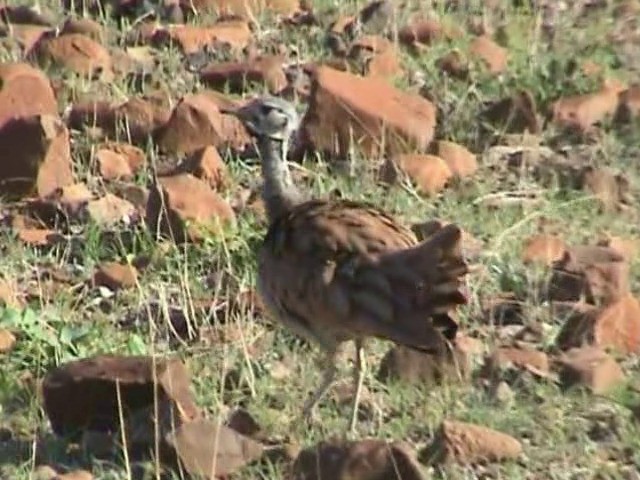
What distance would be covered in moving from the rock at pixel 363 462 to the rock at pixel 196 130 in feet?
8.13

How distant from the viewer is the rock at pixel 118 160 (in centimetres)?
688

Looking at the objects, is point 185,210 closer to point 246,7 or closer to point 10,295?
point 10,295

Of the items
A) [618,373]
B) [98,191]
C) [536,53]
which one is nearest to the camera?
[618,373]

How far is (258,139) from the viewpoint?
18.8 ft

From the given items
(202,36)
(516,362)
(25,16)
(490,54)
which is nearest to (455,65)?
(490,54)

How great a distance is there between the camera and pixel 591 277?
579 cm

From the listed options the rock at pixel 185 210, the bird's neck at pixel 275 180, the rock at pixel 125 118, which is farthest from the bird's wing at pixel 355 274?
the rock at pixel 125 118

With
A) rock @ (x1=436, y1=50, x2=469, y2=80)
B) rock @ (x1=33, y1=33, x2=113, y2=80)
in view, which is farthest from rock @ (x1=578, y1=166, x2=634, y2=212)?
rock @ (x1=33, y1=33, x2=113, y2=80)

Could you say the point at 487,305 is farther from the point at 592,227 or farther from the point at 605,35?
the point at 605,35

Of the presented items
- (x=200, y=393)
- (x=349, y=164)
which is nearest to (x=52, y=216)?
(x=349, y=164)

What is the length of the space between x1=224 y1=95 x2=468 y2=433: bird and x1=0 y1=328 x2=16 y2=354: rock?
75cm

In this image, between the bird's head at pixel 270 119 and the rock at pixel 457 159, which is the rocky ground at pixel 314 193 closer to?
the rock at pixel 457 159

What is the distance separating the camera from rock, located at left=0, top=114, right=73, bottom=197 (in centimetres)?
675

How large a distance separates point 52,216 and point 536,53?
83.2 inches
